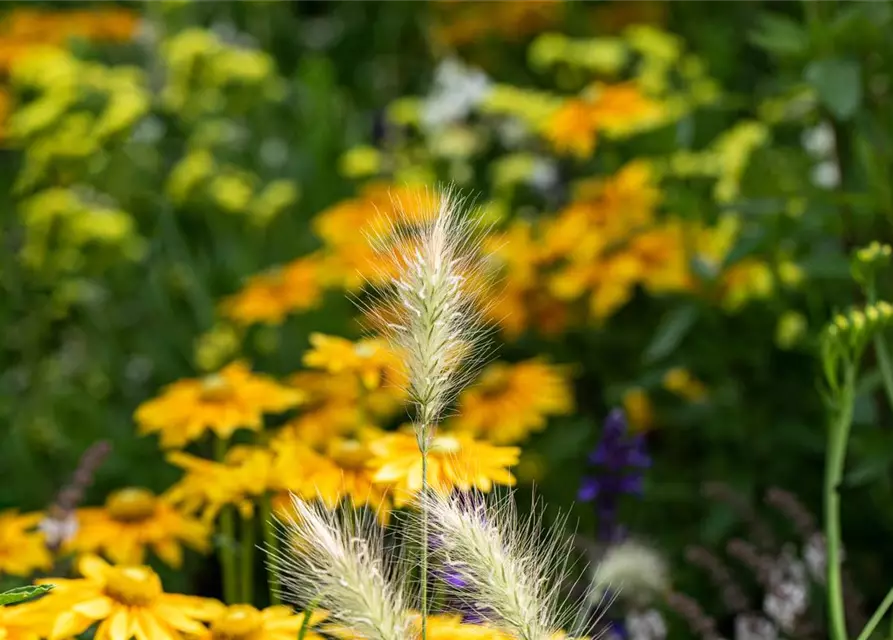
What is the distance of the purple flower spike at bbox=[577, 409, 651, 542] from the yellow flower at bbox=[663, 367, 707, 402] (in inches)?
15.5

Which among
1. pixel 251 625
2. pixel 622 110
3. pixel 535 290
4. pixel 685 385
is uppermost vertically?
pixel 622 110

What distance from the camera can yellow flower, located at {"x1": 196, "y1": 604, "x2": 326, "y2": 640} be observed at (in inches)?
38.4

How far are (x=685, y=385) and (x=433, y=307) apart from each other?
1356mm

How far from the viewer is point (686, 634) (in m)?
1.76

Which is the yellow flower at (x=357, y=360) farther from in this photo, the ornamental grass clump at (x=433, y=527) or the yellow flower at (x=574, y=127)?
the yellow flower at (x=574, y=127)

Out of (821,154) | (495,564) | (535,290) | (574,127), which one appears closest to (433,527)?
(495,564)

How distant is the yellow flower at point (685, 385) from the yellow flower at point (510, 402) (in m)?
0.26

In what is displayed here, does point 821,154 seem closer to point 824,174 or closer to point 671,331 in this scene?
point 824,174

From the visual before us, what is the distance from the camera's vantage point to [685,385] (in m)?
2.14

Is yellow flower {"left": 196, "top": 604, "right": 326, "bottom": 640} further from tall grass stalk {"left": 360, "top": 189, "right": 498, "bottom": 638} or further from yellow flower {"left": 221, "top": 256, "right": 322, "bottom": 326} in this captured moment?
yellow flower {"left": 221, "top": 256, "right": 322, "bottom": 326}

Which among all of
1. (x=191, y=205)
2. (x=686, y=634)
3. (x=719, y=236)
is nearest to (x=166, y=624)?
(x=686, y=634)

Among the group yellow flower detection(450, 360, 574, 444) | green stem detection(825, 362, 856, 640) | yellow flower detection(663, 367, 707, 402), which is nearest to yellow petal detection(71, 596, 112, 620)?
green stem detection(825, 362, 856, 640)

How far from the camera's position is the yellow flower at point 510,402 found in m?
1.73

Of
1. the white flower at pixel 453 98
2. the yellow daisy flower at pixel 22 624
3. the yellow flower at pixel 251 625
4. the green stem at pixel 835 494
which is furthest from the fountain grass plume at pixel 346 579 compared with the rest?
the white flower at pixel 453 98
